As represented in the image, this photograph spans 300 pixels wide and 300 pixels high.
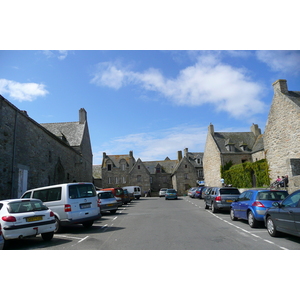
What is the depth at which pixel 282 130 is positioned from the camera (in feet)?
78.3

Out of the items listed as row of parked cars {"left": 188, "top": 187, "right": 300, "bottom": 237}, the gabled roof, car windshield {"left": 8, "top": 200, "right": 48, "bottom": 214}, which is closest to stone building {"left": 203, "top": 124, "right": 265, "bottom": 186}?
the gabled roof

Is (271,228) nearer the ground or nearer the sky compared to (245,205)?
nearer the ground

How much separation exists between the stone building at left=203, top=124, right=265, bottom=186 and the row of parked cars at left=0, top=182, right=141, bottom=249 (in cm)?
3172

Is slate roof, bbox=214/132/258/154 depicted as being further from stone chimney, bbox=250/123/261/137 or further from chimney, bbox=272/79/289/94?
chimney, bbox=272/79/289/94

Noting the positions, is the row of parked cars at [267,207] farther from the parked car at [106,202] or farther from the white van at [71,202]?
the parked car at [106,202]

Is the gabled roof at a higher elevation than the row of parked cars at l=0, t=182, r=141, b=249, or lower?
higher

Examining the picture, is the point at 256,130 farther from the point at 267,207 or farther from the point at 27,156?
the point at 27,156

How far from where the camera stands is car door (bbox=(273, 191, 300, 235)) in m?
6.75

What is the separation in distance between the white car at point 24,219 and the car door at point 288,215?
7.02 m

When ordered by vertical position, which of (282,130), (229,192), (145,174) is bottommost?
(229,192)

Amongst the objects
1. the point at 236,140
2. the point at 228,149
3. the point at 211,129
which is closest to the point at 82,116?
the point at 211,129

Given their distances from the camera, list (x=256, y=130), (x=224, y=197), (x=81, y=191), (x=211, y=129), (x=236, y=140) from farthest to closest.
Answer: (x=256, y=130)
(x=211, y=129)
(x=236, y=140)
(x=224, y=197)
(x=81, y=191)

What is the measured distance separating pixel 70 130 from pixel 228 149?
24577 mm

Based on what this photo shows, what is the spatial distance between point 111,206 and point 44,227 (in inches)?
345
